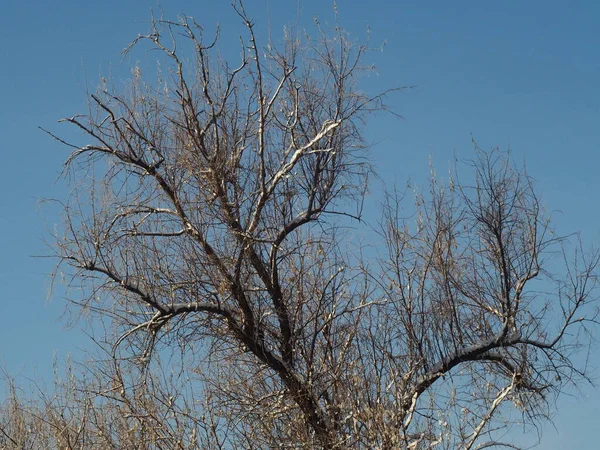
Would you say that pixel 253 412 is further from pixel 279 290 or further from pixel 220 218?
pixel 220 218

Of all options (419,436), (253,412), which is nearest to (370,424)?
(419,436)

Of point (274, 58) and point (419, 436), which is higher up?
point (274, 58)

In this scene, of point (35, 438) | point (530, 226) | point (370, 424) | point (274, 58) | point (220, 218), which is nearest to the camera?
point (370, 424)

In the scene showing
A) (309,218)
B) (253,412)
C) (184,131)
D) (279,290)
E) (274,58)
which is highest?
(274,58)

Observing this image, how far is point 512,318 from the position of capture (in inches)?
388

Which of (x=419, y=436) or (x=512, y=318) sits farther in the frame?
(x=512, y=318)

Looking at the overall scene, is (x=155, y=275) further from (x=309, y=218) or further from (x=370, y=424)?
(x=370, y=424)

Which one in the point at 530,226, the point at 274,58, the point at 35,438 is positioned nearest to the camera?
the point at 274,58

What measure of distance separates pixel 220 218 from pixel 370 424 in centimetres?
270

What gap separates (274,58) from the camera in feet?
30.8

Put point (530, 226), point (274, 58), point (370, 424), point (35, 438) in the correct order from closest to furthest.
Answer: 1. point (370, 424)
2. point (274, 58)
3. point (530, 226)
4. point (35, 438)

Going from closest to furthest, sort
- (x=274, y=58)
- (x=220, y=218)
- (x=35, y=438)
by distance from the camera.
Result: (x=220, y=218)
(x=274, y=58)
(x=35, y=438)

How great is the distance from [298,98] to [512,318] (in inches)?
145

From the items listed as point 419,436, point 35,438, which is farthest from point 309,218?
point 35,438
